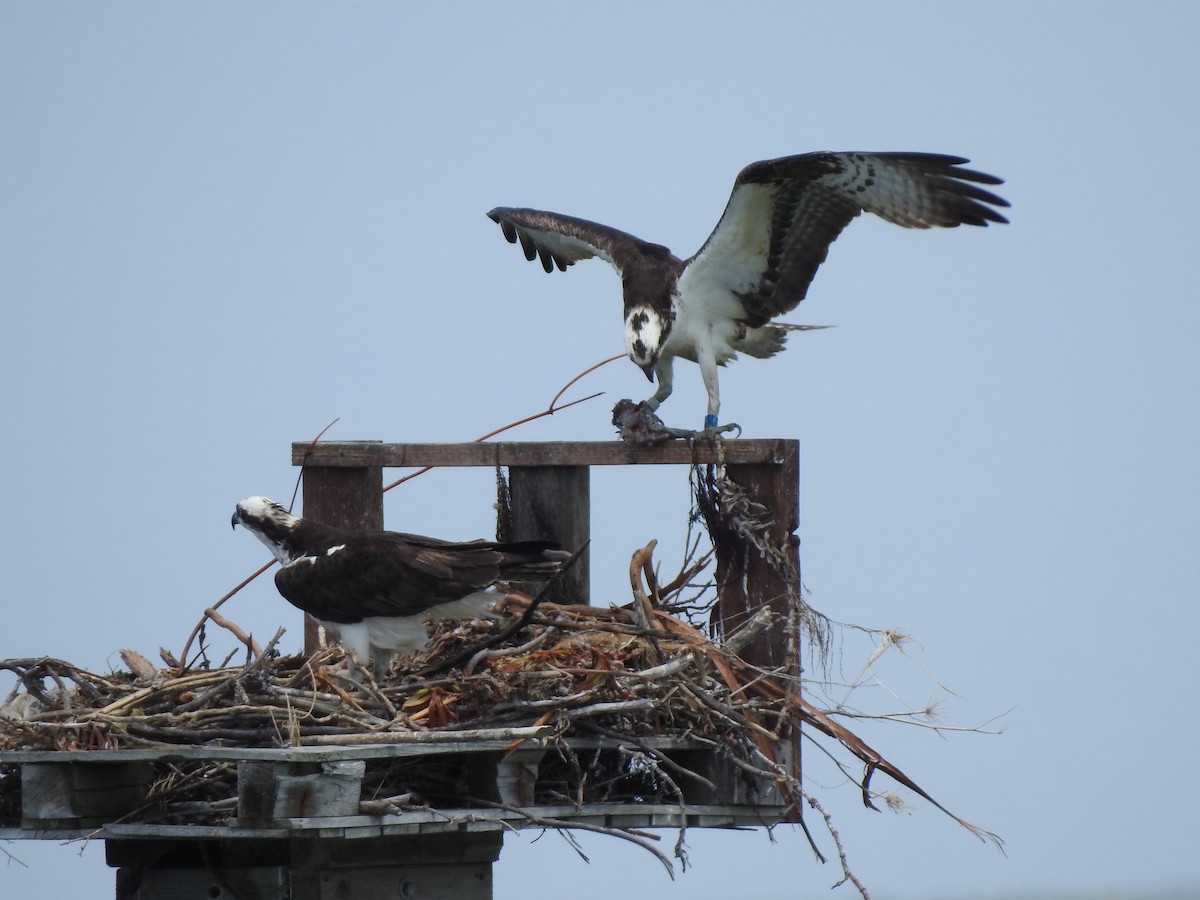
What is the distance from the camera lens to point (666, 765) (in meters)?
5.78

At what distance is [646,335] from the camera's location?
705cm

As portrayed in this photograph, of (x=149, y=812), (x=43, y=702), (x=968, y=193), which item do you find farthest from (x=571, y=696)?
(x=968, y=193)

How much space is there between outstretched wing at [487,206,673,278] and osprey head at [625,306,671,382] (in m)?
0.39

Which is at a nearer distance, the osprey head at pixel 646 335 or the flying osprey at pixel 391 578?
the flying osprey at pixel 391 578

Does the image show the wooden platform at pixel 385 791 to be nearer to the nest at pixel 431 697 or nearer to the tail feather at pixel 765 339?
the nest at pixel 431 697

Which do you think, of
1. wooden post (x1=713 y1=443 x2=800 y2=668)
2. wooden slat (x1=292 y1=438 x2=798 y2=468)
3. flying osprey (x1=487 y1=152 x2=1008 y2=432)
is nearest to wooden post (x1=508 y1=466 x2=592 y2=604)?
wooden slat (x1=292 y1=438 x2=798 y2=468)

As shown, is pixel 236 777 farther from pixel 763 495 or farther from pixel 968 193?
pixel 968 193

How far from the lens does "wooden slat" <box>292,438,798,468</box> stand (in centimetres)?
593

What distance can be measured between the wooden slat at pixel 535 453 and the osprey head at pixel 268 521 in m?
0.25

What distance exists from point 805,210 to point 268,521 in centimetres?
257

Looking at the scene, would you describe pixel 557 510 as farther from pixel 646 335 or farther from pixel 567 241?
pixel 567 241

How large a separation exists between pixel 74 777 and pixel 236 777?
52cm

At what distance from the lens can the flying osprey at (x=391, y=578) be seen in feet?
19.0

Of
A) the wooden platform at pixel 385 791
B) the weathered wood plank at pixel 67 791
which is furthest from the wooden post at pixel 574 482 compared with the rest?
the weathered wood plank at pixel 67 791
